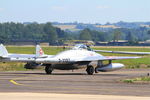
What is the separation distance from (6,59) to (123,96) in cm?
2835

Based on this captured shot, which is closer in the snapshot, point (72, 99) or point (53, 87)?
point (72, 99)

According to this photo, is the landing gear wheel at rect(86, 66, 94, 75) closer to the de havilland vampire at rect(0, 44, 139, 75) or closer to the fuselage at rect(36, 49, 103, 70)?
the de havilland vampire at rect(0, 44, 139, 75)

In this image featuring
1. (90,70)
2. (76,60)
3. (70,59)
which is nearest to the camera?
(70,59)

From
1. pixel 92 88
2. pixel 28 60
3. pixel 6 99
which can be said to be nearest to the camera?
pixel 6 99

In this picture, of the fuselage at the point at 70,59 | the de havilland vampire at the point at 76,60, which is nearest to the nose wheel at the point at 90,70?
the de havilland vampire at the point at 76,60

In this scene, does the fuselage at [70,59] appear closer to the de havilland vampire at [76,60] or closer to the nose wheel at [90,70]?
the de havilland vampire at [76,60]

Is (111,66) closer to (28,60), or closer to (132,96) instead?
(28,60)

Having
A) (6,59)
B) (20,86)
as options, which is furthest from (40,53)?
(20,86)

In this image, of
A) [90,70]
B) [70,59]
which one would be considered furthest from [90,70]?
[70,59]

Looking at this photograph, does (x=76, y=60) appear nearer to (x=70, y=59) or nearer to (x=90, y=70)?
(x=70, y=59)

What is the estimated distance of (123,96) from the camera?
2464cm

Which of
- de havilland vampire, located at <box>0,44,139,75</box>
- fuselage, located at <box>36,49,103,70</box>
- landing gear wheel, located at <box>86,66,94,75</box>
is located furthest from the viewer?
landing gear wheel, located at <box>86,66,94,75</box>

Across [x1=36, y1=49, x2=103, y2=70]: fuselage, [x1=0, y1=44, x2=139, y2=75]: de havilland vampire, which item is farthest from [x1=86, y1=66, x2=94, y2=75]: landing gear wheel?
[x1=36, y1=49, x2=103, y2=70]: fuselage

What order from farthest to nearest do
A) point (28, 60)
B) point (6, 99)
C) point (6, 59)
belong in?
point (6, 59)
point (28, 60)
point (6, 99)
